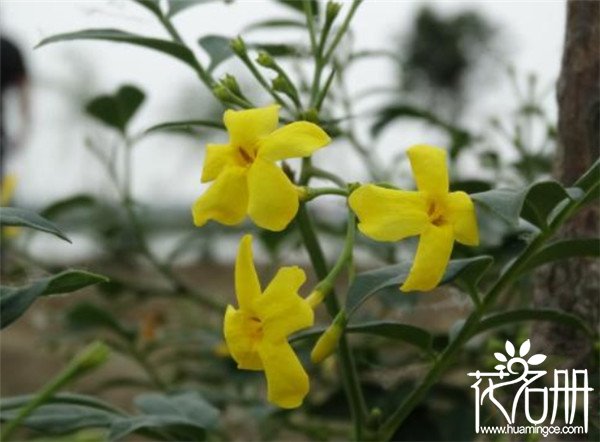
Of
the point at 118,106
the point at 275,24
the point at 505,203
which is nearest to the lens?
the point at 505,203

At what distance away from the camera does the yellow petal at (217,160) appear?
1.95 feet

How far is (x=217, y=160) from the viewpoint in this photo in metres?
0.60

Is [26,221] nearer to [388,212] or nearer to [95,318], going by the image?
[388,212]

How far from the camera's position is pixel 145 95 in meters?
1.12

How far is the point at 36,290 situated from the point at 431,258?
0.58ft

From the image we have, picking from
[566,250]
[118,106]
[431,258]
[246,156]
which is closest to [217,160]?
[246,156]

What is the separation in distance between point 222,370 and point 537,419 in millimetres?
597

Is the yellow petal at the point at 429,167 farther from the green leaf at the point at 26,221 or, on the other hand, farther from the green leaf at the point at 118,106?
the green leaf at the point at 118,106

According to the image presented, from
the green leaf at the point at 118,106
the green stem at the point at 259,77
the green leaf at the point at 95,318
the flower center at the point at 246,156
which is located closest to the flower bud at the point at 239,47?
the green stem at the point at 259,77

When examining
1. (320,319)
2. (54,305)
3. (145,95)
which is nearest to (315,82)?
(145,95)

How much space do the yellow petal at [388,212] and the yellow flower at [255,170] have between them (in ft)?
0.10

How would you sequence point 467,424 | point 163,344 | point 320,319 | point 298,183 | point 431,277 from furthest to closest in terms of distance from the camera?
point 320,319 < point 163,344 < point 467,424 < point 298,183 < point 431,277

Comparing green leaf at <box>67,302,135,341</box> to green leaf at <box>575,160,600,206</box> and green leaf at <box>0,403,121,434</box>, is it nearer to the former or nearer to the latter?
green leaf at <box>0,403,121,434</box>

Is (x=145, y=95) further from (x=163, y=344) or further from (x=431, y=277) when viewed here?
(x=431, y=277)
